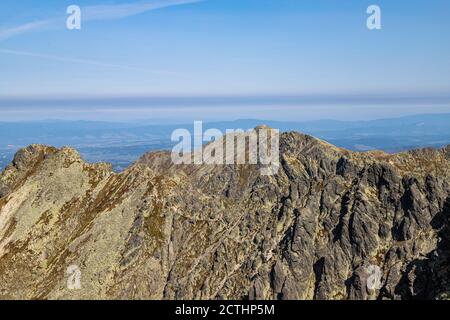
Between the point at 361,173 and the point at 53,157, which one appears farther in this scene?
the point at 53,157

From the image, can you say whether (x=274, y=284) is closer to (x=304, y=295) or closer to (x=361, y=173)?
(x=304, y=295)

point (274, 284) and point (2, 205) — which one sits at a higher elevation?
point (2, 205)

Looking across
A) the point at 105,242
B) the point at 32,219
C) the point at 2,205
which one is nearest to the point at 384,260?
the point at 105,242
